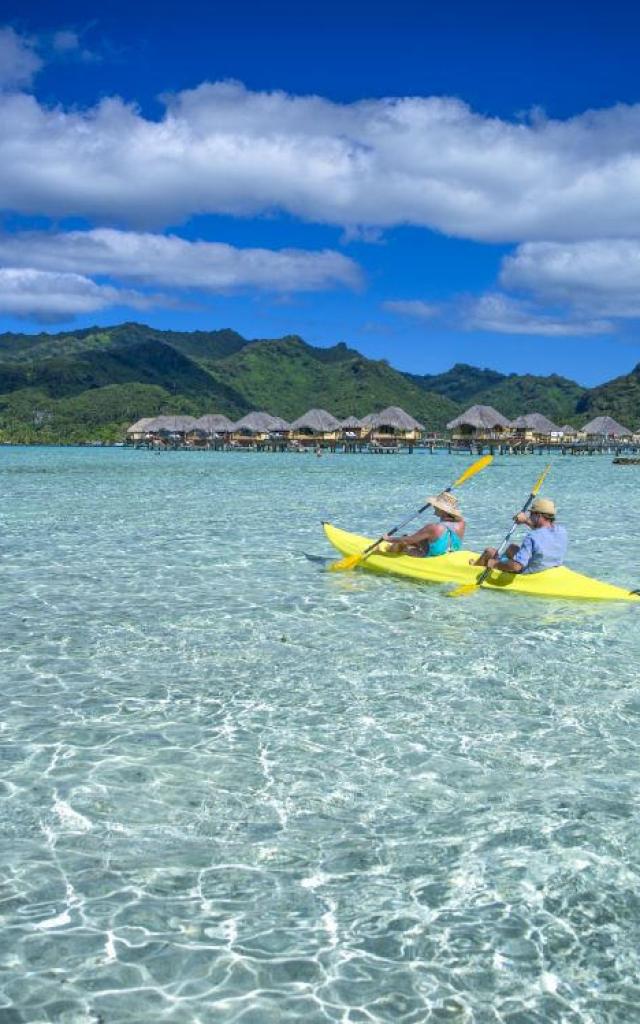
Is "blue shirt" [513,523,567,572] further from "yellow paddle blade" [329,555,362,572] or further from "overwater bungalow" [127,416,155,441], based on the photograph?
"overwater bungalow" [127,416,155,441]

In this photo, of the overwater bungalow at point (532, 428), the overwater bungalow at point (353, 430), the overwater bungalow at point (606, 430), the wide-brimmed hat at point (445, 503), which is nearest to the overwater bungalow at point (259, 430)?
the overwater bungalow at point (353, 430)

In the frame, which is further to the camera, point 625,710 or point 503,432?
point 503,432

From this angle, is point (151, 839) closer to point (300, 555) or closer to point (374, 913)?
point (374, 913)

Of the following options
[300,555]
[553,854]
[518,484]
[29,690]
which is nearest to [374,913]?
[553,854]

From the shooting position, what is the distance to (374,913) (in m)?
4.02

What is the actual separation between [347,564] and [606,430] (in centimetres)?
7708

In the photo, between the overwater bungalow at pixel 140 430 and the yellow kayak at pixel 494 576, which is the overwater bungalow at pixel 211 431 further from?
the yellow kayak at pixel 494 576

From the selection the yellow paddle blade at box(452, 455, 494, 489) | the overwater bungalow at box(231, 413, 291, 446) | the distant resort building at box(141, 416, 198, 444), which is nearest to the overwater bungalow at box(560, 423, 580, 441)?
the overwater bungalow at box(231, 413, 291, 446)

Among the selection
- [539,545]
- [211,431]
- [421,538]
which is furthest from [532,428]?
[539,545]

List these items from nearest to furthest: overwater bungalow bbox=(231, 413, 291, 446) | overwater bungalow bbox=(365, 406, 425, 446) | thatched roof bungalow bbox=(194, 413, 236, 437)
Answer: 1. overwater bungalow bbox=(365, 406, 425, 446)
2. overwater bungalow bbox=(231, 413, 291, 446)
3. thatched roof bungalow bbox=(194, 413, 236, 437)

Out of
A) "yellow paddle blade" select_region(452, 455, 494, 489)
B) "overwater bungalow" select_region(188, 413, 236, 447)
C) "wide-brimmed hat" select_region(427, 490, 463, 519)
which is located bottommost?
"wide-brimmed hat" select_region(427, 490, 463, 519)

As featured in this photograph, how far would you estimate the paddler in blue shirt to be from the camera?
10.8 m

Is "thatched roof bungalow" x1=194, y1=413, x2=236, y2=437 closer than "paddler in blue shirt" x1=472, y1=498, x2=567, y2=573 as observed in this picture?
No

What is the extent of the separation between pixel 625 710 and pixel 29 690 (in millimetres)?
4922
